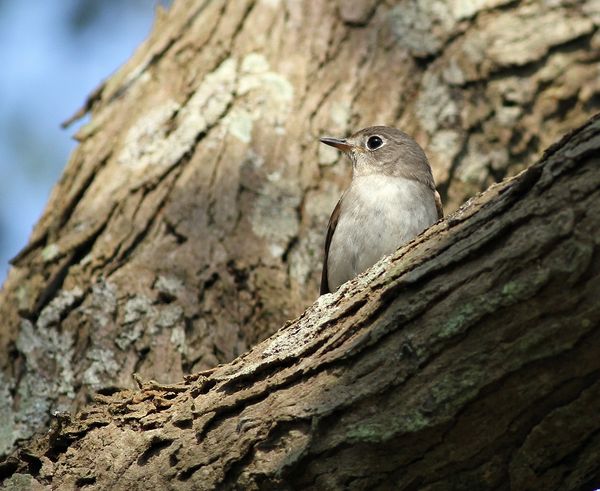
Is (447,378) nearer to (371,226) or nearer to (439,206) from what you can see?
(371,226)

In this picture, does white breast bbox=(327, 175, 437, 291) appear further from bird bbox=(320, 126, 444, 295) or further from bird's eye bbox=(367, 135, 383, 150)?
bird's eye bbox=(367, 135, 383, 150)

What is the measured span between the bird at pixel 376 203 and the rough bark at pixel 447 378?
200 centimetres

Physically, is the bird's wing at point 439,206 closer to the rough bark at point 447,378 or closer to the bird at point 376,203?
the bird at point 376,203

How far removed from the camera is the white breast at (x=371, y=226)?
5.29m

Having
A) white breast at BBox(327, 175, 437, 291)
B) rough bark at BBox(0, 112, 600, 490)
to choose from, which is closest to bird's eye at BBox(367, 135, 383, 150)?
white breast at BBox(327, 175, 437, 291)

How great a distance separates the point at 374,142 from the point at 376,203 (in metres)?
Result: 0.75

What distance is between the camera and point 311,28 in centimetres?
620

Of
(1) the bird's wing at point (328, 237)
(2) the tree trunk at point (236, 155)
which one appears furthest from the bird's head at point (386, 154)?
(1) the bird's wing at point (328, 237)

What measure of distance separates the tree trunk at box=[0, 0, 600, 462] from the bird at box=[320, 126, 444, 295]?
165mm

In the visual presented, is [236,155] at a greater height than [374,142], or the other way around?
[374,142]

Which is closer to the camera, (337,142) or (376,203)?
(376,203)

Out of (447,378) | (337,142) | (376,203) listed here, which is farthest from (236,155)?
(447,378)

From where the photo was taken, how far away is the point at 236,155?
18.3 ft

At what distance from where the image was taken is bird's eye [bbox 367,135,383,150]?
6020mm
